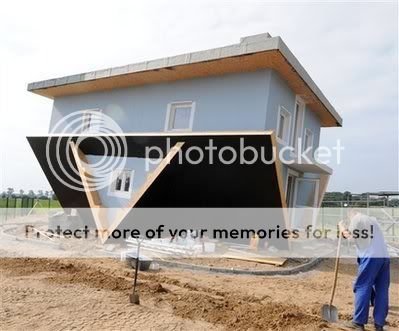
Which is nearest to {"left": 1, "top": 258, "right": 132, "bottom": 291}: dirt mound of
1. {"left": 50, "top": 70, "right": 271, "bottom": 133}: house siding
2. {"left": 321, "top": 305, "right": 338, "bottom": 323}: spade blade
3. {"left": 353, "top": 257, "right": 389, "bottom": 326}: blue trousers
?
{"left": 321, "top": 305, "right": 338, "bottom": 323}: spade blade

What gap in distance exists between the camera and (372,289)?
524 cm

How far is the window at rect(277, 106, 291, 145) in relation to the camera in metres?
11.1

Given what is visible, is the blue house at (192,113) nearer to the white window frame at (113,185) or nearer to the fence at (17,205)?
the white window frame at (113,185)

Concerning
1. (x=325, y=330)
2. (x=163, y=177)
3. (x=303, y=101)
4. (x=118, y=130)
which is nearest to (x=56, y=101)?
(x=118, y=130)

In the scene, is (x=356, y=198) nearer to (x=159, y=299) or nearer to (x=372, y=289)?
(x=372, y=289)

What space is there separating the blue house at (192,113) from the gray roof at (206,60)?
1.2 inches

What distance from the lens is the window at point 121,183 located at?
13066mm

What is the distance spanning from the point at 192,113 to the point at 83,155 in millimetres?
5041

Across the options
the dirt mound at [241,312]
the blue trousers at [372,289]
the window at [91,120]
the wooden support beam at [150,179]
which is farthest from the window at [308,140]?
the dirt mound at [241,312]

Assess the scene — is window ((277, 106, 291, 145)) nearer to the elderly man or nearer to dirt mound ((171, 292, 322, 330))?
the elderly man

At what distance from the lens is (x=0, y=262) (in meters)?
8.39

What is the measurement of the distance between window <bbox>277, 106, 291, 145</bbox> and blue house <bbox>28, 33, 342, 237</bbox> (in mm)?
34

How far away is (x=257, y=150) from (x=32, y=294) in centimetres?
617

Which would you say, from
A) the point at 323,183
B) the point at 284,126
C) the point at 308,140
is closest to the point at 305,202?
the point at 323,183
